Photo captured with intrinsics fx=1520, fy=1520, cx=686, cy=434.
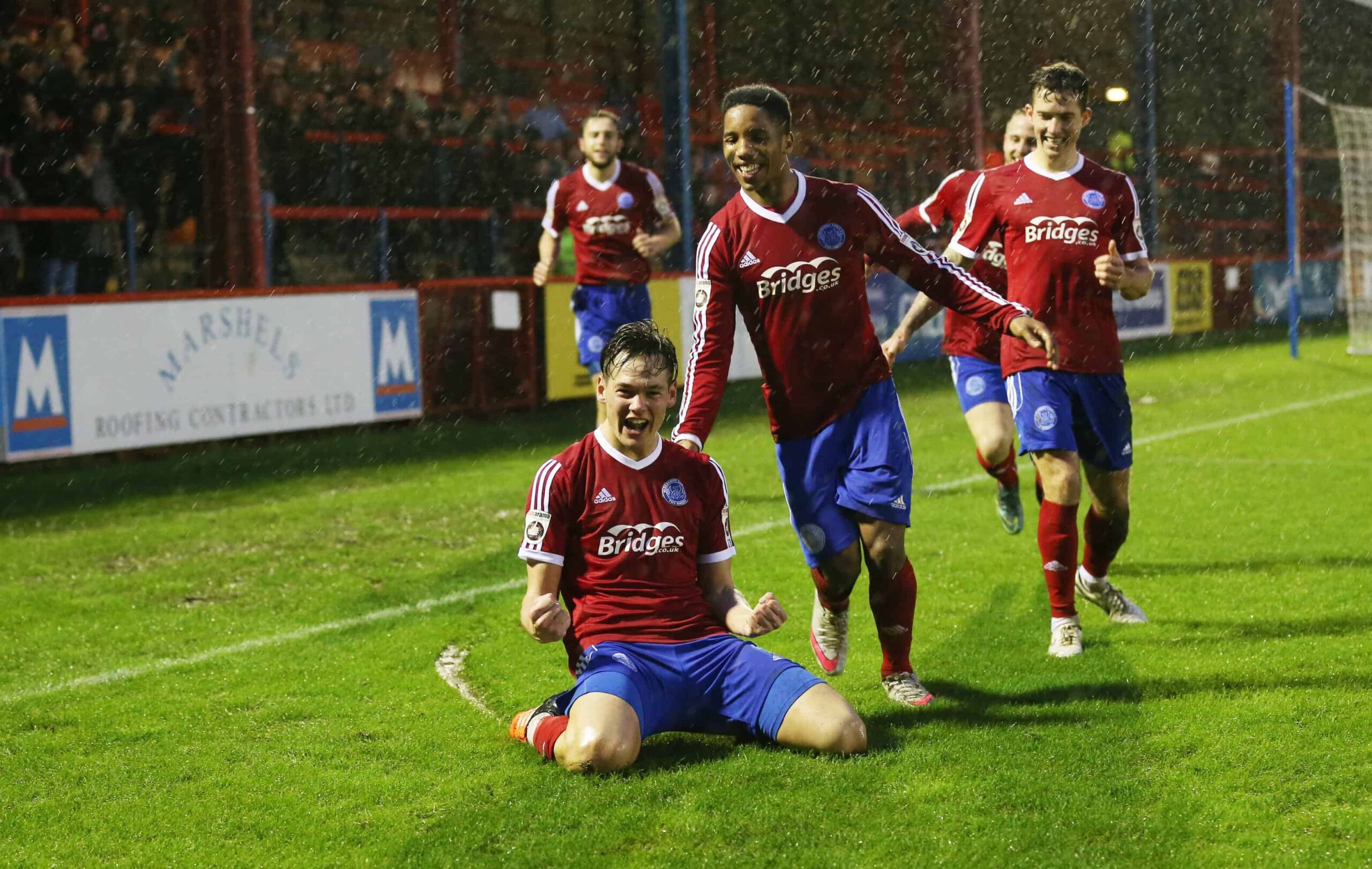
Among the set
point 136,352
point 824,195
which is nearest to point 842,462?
point 824,195

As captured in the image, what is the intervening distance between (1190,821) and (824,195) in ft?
6.97

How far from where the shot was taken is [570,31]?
24.1m

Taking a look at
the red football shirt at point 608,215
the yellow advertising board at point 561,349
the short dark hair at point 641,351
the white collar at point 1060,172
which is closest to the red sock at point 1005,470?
the white collar at point 1060,172

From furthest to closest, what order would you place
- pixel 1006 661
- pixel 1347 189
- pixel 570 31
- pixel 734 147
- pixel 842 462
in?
pixel 570 31
pixel 1347 189
pixel 1006 661
pixel 842 462
pixel 734 147

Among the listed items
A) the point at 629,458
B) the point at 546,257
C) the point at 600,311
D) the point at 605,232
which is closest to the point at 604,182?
the point at 605,232

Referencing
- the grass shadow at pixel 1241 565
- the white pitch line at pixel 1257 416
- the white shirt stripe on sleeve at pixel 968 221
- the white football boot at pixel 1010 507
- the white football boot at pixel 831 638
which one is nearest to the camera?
the white football boot at pixel 831 638

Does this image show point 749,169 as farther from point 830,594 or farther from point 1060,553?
point 1060,553

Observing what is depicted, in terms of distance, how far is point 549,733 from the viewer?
432 centimetres

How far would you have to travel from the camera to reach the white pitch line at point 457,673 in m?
5.10

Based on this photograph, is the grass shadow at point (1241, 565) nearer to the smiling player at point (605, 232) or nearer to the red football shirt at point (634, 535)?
the red football shirt at point (634, 535)

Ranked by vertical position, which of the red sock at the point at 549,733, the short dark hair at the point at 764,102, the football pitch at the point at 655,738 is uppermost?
the short dark hair at the point at 764,102

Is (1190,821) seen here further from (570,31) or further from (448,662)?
(570,31)

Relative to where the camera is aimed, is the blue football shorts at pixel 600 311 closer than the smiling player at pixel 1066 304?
No

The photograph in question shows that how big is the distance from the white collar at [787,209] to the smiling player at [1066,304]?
131 cm
